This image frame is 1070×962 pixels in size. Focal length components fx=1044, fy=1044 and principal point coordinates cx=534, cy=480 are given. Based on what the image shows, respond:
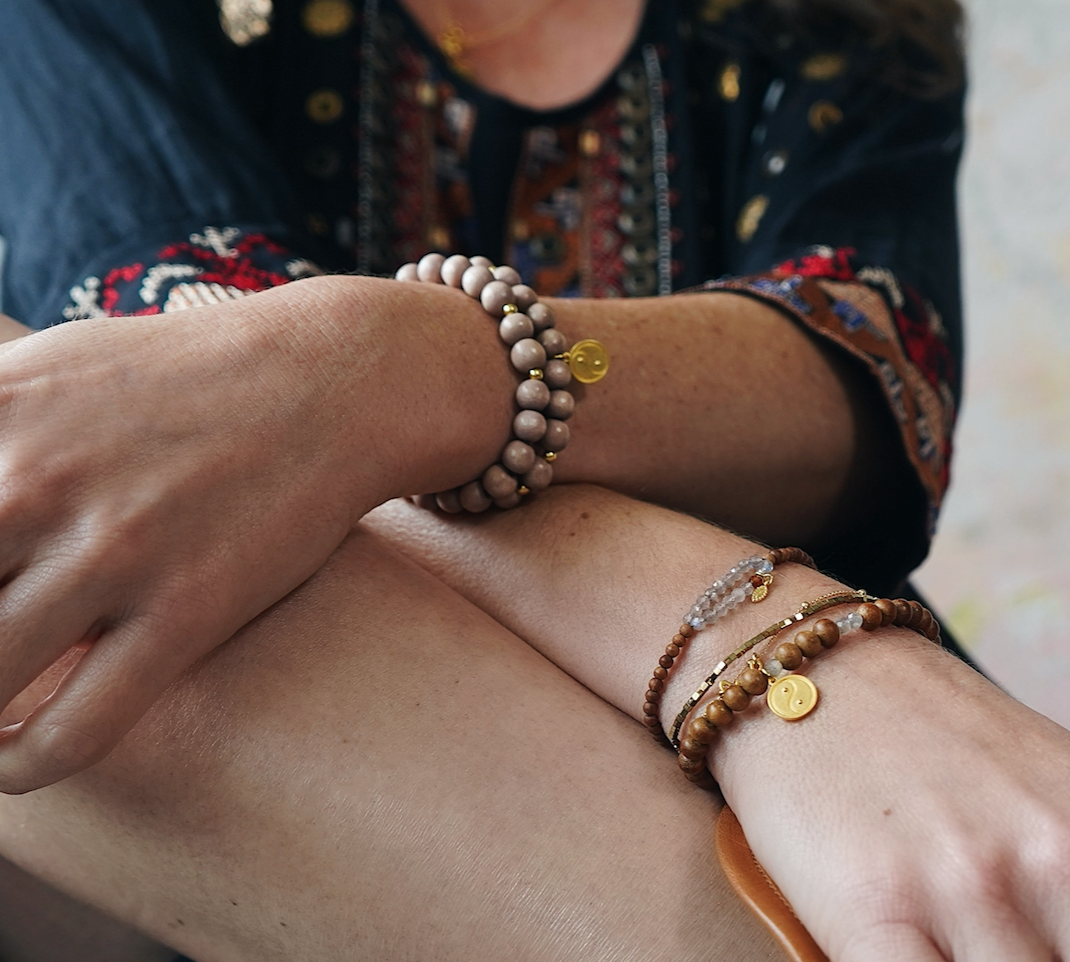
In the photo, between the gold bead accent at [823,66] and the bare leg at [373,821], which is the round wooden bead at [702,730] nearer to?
the bare leg at [373,821]

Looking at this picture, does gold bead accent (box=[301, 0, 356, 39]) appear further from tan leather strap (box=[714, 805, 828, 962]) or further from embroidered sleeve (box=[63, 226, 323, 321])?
tan leather strap (box=[714, 805, 828, 962])

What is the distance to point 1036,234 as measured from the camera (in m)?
A: 1.87

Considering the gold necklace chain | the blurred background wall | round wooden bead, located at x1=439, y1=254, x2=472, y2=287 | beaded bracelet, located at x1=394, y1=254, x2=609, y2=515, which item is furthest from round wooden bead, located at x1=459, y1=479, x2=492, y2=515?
the blurred background wall

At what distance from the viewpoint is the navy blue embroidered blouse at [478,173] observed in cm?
68

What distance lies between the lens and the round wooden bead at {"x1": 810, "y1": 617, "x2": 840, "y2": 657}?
43 cm

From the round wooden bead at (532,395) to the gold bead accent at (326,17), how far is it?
56 centimetres

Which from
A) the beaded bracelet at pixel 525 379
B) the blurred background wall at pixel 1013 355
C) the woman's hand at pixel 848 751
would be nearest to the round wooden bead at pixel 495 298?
the beaded bracelet at pixel 525 379

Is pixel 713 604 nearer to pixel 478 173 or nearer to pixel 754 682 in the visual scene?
pixel 754 682

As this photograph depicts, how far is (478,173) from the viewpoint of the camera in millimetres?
969

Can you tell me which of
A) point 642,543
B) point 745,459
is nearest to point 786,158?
point 745,459

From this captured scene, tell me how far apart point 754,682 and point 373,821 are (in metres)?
0.17

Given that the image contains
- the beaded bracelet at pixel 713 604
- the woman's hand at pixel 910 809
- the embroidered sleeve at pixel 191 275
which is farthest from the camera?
the embroidered sleeve at pixel 191 275

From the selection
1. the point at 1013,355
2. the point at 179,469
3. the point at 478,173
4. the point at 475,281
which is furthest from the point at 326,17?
the point at 1013,355

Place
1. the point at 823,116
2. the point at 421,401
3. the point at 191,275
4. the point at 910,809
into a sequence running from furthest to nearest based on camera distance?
the point at 823,116 < the point at 191,275 < the point at 421,401 < the point at 910,809
